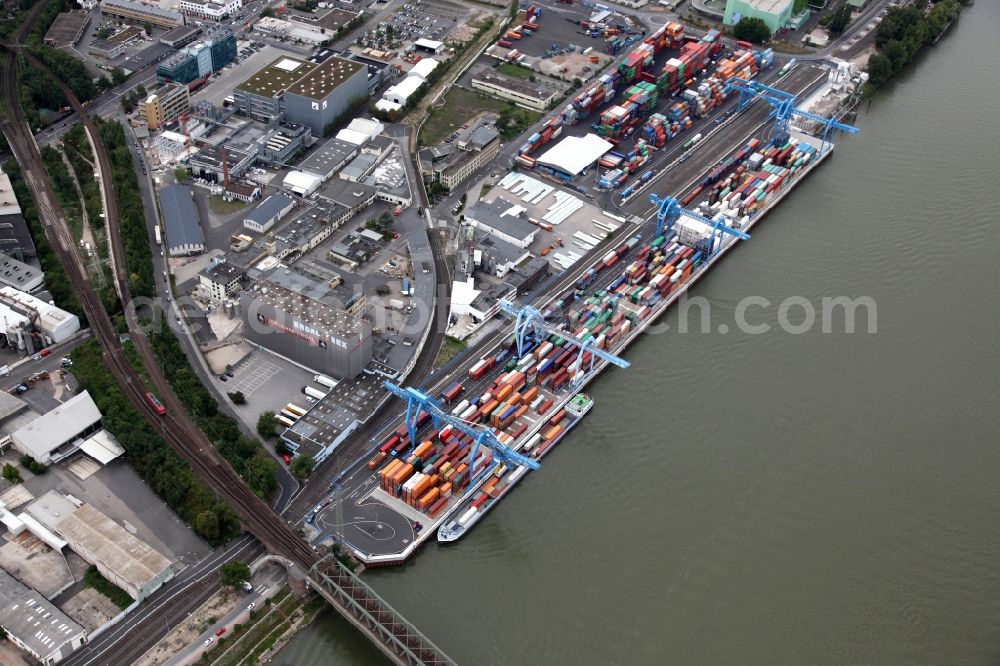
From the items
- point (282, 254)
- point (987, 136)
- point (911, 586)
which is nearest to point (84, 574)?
point (282, 254)

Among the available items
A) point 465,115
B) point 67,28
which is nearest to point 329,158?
point 465,115

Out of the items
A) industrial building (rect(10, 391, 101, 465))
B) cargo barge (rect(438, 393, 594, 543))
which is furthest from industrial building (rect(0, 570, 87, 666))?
cargo barge (rect(438, 393, 594, 543))

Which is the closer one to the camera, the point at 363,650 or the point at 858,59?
the point at 363,650

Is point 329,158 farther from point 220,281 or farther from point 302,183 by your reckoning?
point 220,281

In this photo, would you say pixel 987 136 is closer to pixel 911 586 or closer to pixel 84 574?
pixel 911 586

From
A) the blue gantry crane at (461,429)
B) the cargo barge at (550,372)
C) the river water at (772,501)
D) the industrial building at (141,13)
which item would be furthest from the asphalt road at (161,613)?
the industrial building at (141,13)

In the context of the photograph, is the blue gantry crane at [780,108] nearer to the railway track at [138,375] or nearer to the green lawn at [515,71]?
the green lawn at [515,71]

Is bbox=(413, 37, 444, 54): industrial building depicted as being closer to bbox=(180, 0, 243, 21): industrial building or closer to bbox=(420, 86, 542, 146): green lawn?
bbox=(420, 86, 542, 146): green lawn
